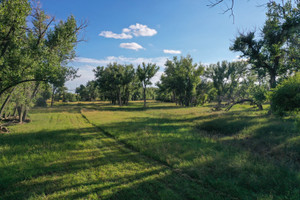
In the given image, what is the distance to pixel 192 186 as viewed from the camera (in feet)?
16.7

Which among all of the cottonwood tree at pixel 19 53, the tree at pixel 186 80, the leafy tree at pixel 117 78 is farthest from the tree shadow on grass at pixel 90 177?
the leafy tree at pixel 117 78

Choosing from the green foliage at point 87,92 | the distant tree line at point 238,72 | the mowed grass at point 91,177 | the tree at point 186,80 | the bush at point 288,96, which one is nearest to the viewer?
the mowed grass at point 91,177

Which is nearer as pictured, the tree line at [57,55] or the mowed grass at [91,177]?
the mowed grass at [91,177]

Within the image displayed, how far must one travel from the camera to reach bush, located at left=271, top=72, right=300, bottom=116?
798 centimetres

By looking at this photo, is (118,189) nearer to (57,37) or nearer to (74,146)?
(74,146)

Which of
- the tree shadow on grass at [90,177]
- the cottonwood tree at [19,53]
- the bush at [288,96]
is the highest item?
the cottonwood tree at [19,53]

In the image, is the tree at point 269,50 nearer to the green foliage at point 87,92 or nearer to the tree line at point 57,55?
the tree line at point 57,55

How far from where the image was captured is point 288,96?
8.30m

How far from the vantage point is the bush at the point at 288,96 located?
798cm

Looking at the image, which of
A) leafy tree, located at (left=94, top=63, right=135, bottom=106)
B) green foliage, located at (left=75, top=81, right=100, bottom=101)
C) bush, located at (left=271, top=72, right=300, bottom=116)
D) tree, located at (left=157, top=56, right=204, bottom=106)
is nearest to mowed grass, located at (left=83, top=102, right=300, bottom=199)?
bush, located at (left=271, top=72, right=300, bottom=116)

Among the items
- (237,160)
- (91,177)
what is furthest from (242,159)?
(91,177)

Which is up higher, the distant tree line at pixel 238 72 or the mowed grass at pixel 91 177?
the distant tree line at pixel 238 72

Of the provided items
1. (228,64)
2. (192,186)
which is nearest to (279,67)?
(192,186)

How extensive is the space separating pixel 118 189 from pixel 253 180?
4748 millimetres
